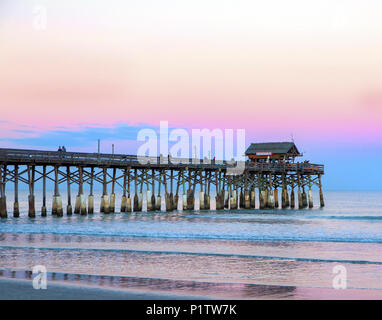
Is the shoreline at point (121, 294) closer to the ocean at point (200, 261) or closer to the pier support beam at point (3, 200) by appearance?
the ocean at point (200, 261)

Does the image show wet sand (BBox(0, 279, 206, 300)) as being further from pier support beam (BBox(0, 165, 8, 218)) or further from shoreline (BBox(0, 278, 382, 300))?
pier support beam (BBox(0, 165, 8, 218))

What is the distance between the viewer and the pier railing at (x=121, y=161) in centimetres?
3350

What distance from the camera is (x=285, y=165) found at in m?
56.2

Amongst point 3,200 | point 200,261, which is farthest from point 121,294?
point 3,200

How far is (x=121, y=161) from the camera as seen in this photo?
40.2 metres

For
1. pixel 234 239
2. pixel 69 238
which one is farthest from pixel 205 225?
pixel 69 238

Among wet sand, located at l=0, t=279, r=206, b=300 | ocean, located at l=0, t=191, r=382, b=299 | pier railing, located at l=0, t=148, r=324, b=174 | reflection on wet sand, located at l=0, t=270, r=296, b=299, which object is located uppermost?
pier railing, located at l=0, t=148, r=324, b=174

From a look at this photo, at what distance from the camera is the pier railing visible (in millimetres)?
33500

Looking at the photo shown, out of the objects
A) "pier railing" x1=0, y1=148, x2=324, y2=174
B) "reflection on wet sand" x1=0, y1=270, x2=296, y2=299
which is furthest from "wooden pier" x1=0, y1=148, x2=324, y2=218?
"reflection on wet sand" x1=0, y1=270, x2=296, y2=299

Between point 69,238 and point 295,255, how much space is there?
9854mm

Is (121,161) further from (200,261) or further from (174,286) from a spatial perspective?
(174,286)

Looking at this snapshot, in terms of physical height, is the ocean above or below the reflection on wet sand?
below

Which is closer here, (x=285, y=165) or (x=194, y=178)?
(x=194, y=178)
